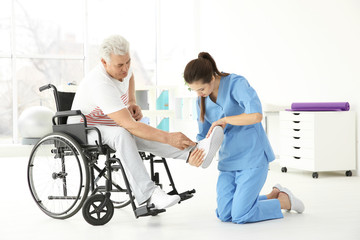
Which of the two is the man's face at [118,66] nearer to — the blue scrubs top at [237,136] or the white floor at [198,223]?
the blue scrubs top at [237,136]

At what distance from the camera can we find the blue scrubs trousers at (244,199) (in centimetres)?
251

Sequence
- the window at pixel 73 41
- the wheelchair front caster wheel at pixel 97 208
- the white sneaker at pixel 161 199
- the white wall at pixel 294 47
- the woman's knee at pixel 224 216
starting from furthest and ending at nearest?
1. the window at pixel 73 41
2. the white wall at pixel 294 47
3. the woman's knee at pixel 224 216
4. the wheelchair front caster wheel at pixel 97 208
5. the white sneaker at pixel 161 199

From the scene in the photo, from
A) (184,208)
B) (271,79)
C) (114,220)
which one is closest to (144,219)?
(114,220)

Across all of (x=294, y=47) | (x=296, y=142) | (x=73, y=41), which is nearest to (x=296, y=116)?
(x=296, y=142)

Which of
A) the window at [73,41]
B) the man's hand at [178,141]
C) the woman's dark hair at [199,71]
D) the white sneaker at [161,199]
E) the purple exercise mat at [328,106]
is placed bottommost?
the white sneaker at [161,199]

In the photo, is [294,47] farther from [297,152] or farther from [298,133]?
[297,152]

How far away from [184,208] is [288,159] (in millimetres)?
1882

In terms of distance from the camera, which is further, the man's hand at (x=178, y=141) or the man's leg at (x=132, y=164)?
the man's hand at (x=178, y=141)

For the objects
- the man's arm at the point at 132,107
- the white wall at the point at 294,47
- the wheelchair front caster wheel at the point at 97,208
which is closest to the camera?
the wheelchair front caster wheel at the point at 97,208

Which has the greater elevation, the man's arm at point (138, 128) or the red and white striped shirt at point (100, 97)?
the red and white striped shirt at point (100, 97)

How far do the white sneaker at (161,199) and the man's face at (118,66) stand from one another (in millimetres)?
616

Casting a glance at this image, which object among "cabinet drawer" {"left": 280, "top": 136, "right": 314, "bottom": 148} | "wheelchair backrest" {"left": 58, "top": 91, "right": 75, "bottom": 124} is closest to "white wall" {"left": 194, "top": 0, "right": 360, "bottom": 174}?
"cabinet drawer" {"left": 280, "top": 136, "right": 314, "bottom": 148}

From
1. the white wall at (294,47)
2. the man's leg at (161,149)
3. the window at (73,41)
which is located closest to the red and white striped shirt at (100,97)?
the man's leg at (161,149)

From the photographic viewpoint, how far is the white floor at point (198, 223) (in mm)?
2355
